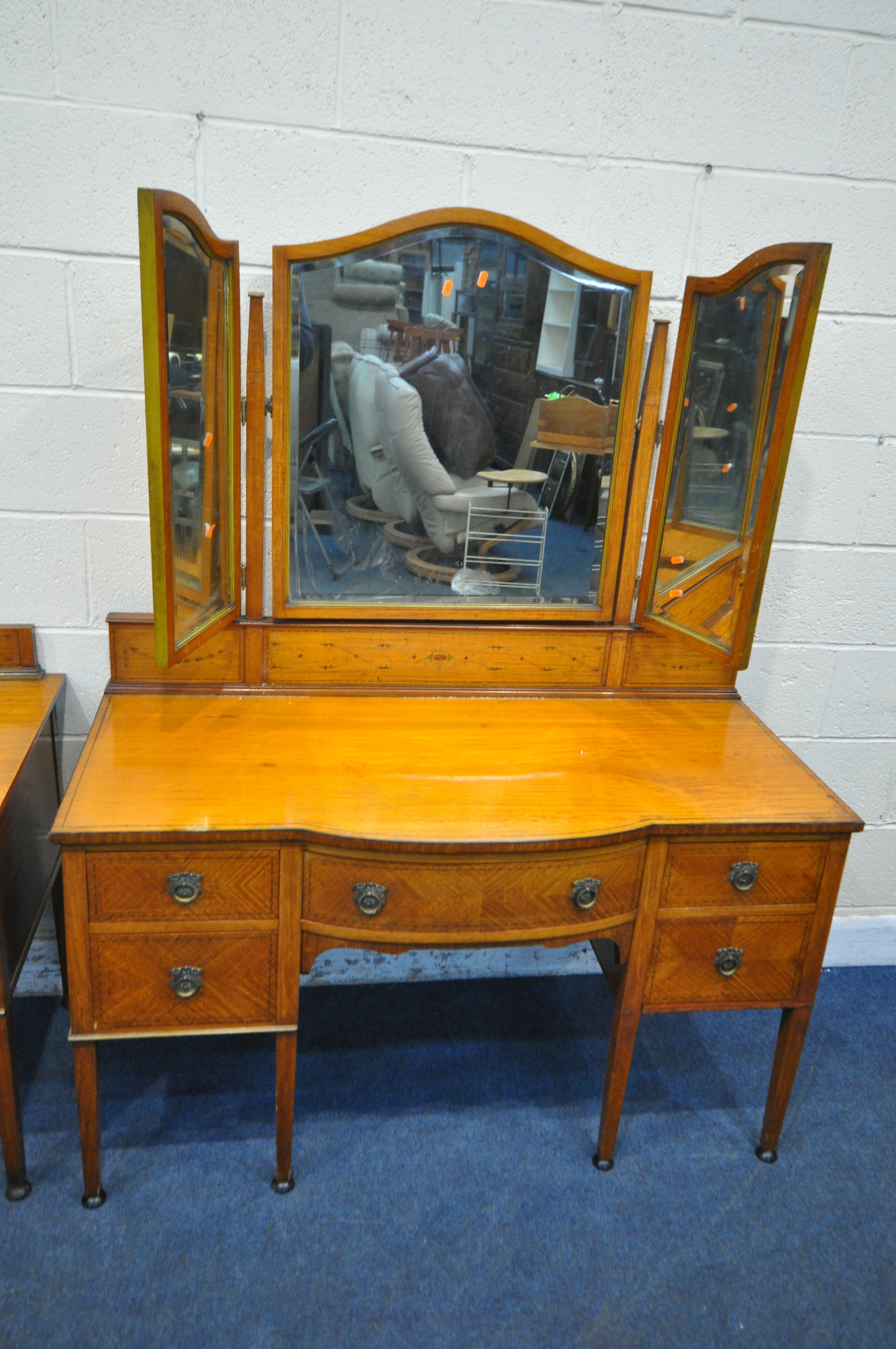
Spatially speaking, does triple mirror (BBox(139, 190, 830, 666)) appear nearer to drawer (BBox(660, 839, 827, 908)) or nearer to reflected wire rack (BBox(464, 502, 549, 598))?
reflected wire rack (BBox(464, 502, 549, 598))

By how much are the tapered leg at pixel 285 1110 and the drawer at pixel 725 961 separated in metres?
0.64

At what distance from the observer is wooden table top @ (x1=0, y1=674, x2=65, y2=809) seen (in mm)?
1660

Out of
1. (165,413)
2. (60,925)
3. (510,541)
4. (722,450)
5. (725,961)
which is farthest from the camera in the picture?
(60,925)

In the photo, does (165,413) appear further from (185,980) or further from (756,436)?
(756,436)

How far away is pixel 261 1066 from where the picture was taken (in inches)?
84.0

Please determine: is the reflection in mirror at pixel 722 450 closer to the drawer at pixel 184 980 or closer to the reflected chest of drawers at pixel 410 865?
the reflected chest of drawers at pixel 410 865

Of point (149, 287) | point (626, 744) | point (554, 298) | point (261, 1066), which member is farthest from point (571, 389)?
point (261, 1066)

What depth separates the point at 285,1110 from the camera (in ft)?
5.86

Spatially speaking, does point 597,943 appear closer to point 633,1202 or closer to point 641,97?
point 633,1202

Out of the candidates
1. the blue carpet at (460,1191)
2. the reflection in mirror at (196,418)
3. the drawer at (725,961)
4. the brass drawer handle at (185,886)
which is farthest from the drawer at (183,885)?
the drawer at (725,961)

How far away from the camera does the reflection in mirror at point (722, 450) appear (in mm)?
1751

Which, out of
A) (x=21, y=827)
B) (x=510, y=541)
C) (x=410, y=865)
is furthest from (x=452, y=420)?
(x=21, y=827)

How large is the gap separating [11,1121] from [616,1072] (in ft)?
3.53

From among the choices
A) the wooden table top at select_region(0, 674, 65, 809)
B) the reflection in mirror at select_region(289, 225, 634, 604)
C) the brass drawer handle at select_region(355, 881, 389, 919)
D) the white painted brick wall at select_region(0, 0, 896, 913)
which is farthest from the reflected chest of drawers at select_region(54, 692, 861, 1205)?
the white painted brick wall at select_region(0, 0, 896, 913)
